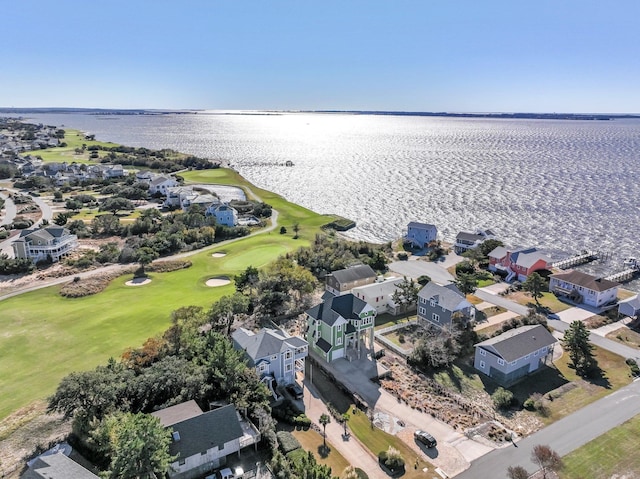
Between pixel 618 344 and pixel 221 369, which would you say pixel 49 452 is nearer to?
pixel 221 369

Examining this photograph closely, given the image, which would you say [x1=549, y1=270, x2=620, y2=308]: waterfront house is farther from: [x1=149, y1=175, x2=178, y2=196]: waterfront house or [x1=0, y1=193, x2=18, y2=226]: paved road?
[x1=0, y1=193, x2=18, y2=226]: paved road

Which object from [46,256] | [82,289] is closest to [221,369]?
[82,289]

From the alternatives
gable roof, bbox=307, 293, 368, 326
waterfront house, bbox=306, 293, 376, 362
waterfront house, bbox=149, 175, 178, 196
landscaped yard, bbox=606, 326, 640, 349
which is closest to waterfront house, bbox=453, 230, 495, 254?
landscaped yard, bbox=606, 326, 640, 349

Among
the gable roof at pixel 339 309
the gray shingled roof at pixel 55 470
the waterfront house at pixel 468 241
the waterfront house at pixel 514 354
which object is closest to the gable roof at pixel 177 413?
the gray shingled roof at pixel 55 470

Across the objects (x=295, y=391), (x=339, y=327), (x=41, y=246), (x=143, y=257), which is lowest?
(x=295, y=391)

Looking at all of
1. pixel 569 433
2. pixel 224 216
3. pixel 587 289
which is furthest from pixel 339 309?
pixel 224 216

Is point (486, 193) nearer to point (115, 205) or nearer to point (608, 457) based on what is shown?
point (115, 205)
